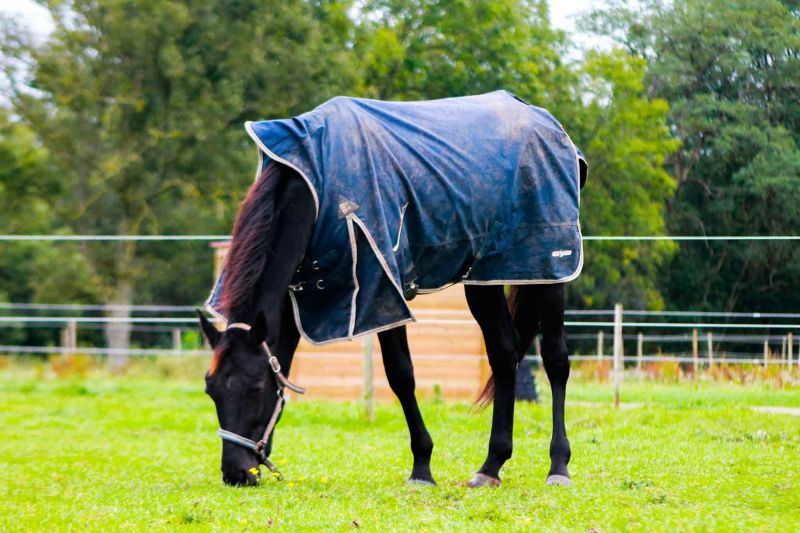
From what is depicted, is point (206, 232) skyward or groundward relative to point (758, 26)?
groundward

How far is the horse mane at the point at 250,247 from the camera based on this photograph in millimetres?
5000

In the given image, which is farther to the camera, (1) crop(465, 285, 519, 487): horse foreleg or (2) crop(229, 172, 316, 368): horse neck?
(1) crop(465, 285, 519, 487): horse foreleg

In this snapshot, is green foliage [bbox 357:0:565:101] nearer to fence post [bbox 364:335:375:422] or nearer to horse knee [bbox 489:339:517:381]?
fence post [bbox 364:335:375:422]

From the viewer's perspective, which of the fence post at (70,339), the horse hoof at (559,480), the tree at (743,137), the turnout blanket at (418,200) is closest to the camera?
the turnout blanket at (418,200)

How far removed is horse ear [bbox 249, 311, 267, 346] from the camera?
4.93 meters

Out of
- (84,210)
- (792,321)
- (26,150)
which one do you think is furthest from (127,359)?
(792,321)

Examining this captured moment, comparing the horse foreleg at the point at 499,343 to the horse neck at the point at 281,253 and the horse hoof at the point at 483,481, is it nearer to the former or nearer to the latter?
the horse hoof at the point at 483,481

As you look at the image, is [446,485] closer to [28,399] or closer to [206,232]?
[28,399]

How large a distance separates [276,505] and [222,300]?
1.05 metres

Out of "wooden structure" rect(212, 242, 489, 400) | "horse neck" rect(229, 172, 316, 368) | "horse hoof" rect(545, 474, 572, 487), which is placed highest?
"horse neck" rect(229, 172, 316, 368)

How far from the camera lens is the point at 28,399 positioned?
13086mm

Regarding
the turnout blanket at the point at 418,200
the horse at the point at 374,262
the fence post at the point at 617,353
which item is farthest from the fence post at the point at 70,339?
the turnout blanket at the point at 418,200

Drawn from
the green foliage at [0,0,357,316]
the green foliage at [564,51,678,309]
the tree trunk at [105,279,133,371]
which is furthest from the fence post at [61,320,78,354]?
the green foliage at [564,51,678,309]

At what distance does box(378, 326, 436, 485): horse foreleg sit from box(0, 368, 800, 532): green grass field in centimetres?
15
